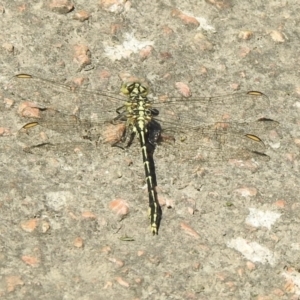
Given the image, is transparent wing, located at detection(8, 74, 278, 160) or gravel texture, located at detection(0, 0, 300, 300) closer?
gravel texture, located at detection(0, 0, 300, 300)

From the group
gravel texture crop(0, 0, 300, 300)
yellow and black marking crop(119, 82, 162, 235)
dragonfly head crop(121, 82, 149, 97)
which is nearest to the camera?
gravel texture crop(0, 0, 300, 300)

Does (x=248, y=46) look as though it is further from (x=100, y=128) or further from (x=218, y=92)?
(x=100, y=128)

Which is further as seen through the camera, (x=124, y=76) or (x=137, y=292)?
(x=124, y=76)

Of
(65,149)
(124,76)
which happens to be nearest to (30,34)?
(124,76)

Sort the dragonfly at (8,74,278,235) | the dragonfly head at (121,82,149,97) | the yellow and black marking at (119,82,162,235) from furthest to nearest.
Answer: the dragonfly head at (121,82,149,97)
the dragonfly at (8,74,278,235)
the yellow and black marking at (119,82,162,235)

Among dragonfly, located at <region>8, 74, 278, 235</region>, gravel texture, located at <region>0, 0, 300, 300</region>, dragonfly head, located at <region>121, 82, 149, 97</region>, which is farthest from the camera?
dragonfly head, located at <region>121, 82, 149, 97</region>

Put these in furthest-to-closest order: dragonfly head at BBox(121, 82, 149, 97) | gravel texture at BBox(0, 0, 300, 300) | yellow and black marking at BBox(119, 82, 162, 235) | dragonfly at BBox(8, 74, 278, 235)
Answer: dragonfly head at BBox(121, 82, 149, 97)
dragonfly at BBox(8, 74, 278, 235)
yellow and black marking at BBox(119, 82, 162, 235)
gravel texture at BBox(0, 0, 300, 300)

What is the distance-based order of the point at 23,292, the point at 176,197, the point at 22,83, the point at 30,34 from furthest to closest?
the point at 30,34
the point at 22,83
the point at 176,197
the point at 23,292
